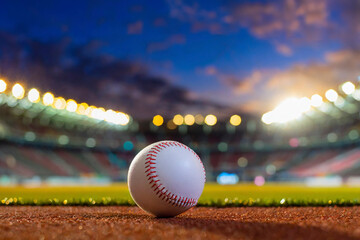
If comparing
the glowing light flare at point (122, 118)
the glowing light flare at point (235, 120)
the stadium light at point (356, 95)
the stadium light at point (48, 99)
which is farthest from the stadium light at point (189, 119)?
the stadium light at point (356, 95)

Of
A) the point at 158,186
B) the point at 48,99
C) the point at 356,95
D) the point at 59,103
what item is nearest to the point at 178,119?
the point at 59,103

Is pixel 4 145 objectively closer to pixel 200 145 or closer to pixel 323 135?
pixel 200 145

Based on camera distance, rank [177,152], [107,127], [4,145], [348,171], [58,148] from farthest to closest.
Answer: [107,127]
[58,148]
[4,145]
[348,171]
[177,152]

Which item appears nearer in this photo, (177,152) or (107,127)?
(177,152)

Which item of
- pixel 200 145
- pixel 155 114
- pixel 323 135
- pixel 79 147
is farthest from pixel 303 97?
pixel 79 147

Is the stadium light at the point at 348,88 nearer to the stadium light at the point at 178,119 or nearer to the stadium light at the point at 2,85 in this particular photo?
the stadium light at the point at 178,119

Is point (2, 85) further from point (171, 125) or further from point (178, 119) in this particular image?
point (171, 125)
